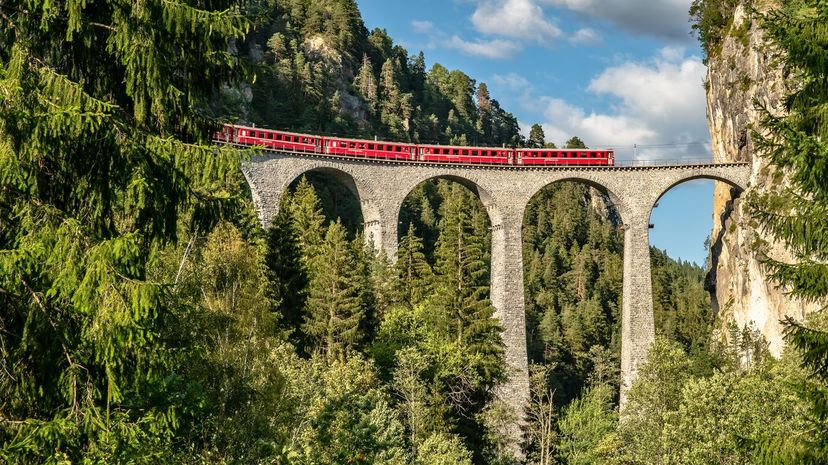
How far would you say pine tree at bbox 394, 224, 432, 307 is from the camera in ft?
182

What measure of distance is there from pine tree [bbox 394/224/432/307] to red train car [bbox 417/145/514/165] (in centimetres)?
666

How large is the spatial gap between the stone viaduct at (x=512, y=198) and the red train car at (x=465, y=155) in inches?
24.5

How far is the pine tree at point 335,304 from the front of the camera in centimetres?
4138

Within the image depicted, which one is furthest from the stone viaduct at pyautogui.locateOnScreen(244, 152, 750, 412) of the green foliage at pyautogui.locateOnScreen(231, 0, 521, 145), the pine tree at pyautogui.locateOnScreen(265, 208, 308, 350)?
the green foliage at pyautogui.locateOnScreen(231, 0, 521, 145)

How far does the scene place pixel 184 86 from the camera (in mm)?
11211

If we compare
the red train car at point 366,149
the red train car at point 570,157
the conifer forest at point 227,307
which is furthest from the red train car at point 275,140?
the red train car at point 570,157

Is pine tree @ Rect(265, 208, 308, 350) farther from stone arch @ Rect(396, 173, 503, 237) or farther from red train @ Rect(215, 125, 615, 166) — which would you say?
stone arch @ Rect(396, 173, 503, 237)

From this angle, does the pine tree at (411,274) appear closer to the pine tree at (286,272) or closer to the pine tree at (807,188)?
the pine tree at (286,272)

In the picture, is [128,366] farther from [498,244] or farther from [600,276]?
[600,276]

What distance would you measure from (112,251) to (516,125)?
166091 mm

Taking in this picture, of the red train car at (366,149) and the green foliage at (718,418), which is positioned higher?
the red train car at (366,149)

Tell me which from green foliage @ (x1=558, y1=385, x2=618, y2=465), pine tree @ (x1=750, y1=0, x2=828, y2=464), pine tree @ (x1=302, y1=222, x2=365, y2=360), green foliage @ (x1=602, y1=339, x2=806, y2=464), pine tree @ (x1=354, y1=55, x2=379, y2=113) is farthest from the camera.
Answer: pine tree @ (x1=354, y1=55, x2=379, y2=113)

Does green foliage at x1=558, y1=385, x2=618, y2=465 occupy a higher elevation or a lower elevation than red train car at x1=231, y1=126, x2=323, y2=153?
lower

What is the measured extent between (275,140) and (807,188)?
41.6 metres
